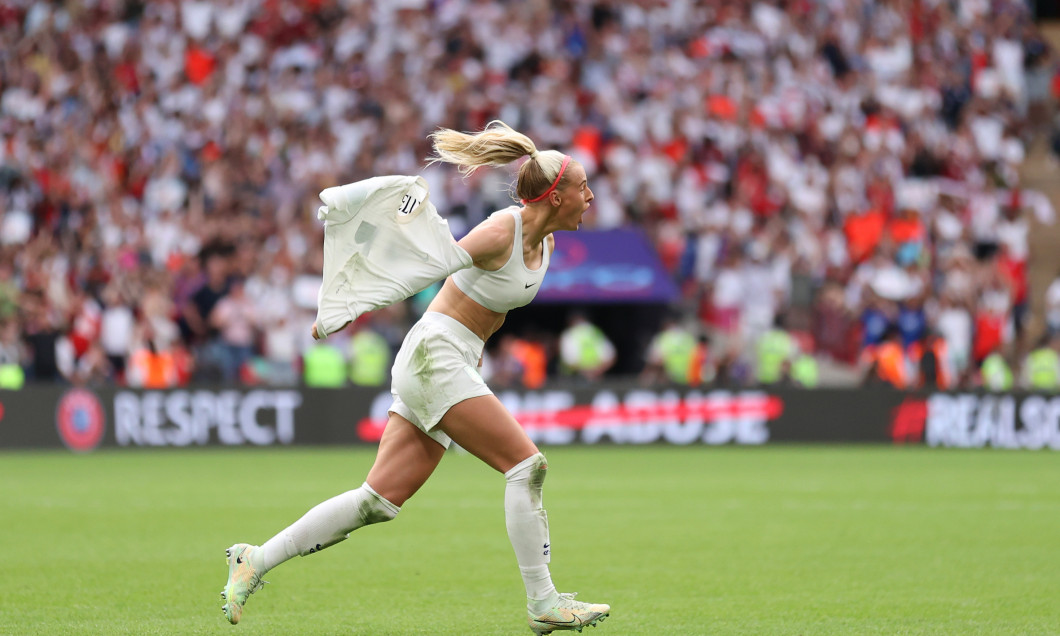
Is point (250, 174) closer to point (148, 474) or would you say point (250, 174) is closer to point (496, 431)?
point (148, 474)

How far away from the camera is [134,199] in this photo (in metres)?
20.3

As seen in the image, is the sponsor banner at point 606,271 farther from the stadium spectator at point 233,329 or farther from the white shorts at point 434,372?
the white shorts at point 434,372

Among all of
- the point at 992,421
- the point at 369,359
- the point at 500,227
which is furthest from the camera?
the point at 369,359

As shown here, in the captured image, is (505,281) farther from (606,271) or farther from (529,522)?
(606,271)

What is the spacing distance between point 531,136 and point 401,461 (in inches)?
610

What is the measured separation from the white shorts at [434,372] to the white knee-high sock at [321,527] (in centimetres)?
42

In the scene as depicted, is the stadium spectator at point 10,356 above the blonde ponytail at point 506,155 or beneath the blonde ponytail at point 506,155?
beneath

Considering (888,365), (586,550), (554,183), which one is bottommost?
(586,550)

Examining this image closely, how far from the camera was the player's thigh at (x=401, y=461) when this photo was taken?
5980 millimetres

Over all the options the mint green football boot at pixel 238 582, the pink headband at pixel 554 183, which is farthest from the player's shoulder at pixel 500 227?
the mint green football boot at pixel 238 582

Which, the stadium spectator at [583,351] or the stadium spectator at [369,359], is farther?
the stadium spectator at [583,351]

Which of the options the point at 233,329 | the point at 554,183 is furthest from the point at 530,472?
the point at 233,329

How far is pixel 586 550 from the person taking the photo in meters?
9.01

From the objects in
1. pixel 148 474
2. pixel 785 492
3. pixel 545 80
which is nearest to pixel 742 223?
pixel 545 80
